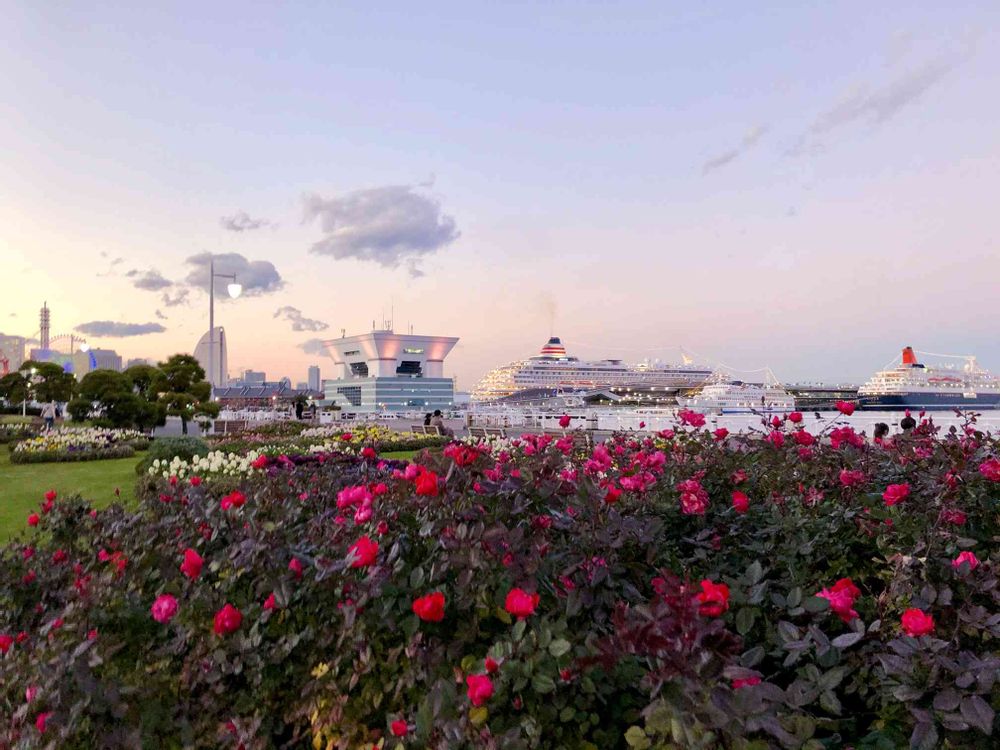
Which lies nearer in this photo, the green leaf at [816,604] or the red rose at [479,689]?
the red rose at [479,689]

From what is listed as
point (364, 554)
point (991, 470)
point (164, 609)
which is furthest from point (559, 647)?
point (991, 470)

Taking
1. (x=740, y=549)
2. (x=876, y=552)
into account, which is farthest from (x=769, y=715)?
(x=876, y=552)

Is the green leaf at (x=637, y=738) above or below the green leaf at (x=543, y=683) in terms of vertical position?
below

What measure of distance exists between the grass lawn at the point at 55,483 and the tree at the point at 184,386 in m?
7.95

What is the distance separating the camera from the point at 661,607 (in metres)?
1.52

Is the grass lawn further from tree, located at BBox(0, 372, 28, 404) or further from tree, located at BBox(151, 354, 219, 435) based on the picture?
tree, located at BBox(0, 372, 28, 404)

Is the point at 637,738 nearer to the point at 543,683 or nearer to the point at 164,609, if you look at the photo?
the point at 543,683

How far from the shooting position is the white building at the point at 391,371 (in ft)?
314

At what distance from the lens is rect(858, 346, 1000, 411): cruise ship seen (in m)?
53.7

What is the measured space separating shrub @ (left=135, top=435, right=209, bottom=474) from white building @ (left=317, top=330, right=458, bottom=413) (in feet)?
251

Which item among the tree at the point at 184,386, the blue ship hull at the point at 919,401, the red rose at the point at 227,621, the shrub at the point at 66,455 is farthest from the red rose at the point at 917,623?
the blue ship hull at the point at 919,401

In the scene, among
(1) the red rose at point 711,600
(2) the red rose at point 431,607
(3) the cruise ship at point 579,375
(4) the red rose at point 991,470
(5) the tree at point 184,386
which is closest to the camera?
(1) the red rose at point 711,600

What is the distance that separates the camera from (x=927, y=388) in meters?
55.7

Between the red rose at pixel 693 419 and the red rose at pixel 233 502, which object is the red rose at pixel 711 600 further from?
the red rose at pixel 693 419
